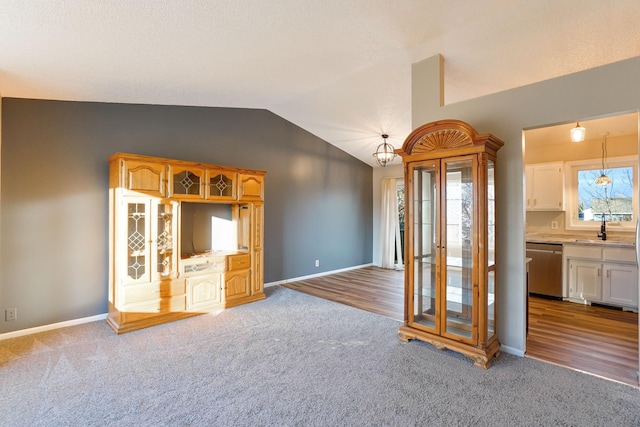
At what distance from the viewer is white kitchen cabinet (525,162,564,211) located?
488cm

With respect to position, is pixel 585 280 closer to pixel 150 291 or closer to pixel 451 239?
pixel 451 239

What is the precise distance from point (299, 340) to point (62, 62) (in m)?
3.35

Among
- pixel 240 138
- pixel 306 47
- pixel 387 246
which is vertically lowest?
pixel 387 246

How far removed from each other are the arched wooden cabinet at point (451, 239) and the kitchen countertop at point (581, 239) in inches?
94.5

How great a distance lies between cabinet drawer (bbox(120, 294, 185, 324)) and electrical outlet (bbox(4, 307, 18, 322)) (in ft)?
3.50

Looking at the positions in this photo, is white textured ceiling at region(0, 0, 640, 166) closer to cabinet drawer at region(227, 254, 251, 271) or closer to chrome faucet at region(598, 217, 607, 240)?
cabinet drawer at region(227, 254, 251, 271)

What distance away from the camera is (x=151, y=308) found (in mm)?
3504

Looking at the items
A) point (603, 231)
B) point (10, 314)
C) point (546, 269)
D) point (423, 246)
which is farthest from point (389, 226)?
point (10, 314)

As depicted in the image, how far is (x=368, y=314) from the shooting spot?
3.96 m

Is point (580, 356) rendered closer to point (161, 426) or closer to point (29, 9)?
point (161, 426)

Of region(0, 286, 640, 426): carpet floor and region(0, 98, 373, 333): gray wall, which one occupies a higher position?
region(0, 98, 373, 333): gray wall

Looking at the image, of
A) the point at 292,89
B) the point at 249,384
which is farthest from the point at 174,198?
the point at 249,384

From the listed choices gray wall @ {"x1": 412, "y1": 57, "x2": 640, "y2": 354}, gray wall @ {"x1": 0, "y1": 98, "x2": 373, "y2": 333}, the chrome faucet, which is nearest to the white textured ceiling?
gray wall @ {"x1": 0, "y1": 98, "x2": 373, "y2": 333}

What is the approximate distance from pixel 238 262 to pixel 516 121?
371 centimetres
